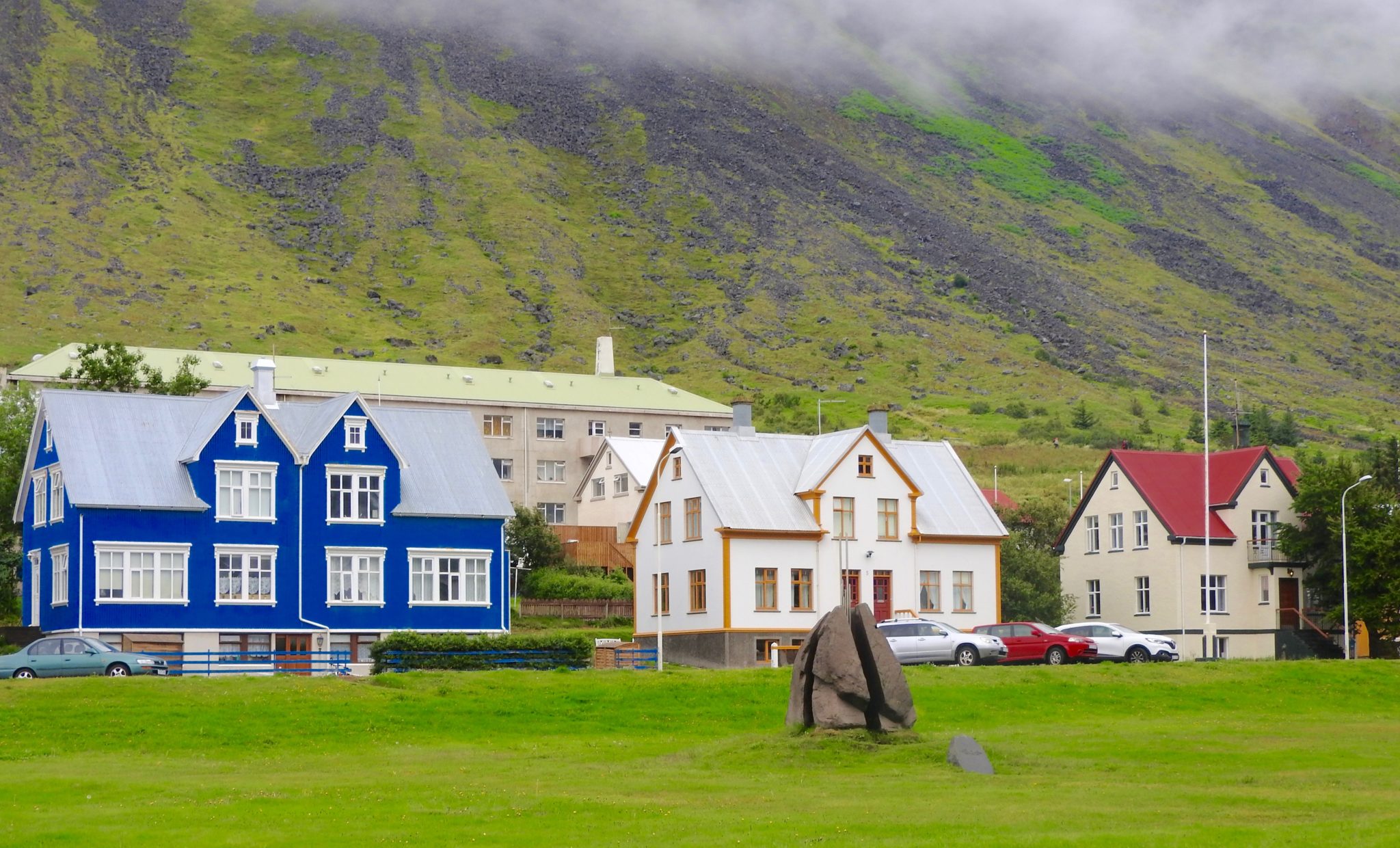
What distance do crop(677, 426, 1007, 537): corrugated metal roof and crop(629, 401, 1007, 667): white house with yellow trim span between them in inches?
2.7

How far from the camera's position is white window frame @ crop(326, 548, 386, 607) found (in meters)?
68.0

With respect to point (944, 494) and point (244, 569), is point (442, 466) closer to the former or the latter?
point (244, 569)

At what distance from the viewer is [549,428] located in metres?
127

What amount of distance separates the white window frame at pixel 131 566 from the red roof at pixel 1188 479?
39.5 meters

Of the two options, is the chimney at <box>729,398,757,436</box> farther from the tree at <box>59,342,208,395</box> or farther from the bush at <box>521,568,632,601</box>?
the tree at <box>59,342,208,395</box>

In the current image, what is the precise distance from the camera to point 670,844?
27.3 meters

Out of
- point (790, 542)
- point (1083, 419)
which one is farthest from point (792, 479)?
point (1083, 419)

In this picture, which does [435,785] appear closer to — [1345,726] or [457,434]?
[1345,726]

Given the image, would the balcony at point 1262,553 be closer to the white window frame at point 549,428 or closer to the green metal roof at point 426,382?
the green metal roof at point 426,382

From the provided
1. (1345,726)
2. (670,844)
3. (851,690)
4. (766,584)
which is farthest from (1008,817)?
(766,584)

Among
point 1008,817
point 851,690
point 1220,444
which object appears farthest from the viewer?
point 1220,444

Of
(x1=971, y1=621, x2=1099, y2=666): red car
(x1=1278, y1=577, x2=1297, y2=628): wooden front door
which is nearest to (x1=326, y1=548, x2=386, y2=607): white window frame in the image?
(x1=971, y1=621, x2=1099, y2=666): red car

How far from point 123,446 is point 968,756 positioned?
4042cm

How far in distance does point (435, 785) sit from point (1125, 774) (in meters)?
13.3
